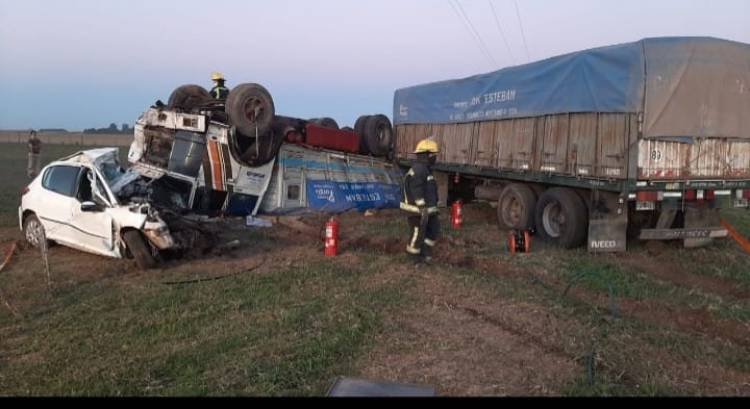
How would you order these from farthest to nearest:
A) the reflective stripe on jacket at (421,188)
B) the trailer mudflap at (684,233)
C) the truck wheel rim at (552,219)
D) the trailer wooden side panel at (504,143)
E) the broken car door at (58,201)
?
1. the trailer wooden side panel at (504,143)
2. the truck wheel rim at (552,219)
3. the trailer mudflap at (684,233)
4. the broken car door at (58,201)
5. the reflective stripe on jacket at (421,188)

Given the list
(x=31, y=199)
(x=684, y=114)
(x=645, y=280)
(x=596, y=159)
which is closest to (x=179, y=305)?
(x=31, y=199)

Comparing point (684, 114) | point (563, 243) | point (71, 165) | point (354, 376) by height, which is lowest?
→ point (354, 376)

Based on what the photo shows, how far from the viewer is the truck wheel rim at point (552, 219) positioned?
1027 centimetres

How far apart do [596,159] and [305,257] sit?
4.53 meters

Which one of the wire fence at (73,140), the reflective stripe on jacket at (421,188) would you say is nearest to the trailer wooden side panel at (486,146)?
A: the reflective stripe on jacket at (421,188)

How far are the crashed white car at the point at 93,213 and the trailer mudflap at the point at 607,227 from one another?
239 inches

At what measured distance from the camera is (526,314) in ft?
19.6

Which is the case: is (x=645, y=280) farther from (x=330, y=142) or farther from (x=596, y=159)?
(x=330, y=142)

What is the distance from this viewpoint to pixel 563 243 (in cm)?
986

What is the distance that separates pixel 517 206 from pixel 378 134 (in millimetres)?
5435

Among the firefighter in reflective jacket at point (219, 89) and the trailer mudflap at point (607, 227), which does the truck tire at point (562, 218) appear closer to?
the trailer mudflap at point (607, 227)

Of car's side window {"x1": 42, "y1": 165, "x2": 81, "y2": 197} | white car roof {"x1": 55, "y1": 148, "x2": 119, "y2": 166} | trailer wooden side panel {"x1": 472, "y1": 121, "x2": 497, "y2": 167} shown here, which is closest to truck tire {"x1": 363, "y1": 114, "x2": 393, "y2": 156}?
trailer wooden side panel {"x1": 472, "y1": 121, "x2": 497, "y2": 167}

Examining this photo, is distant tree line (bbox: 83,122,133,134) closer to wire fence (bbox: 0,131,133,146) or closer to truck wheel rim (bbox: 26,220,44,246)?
wire fence (bbox: 0,131,133,146)

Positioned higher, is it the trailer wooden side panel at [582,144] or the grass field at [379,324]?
the trailer wooden side panel at [582,144]
